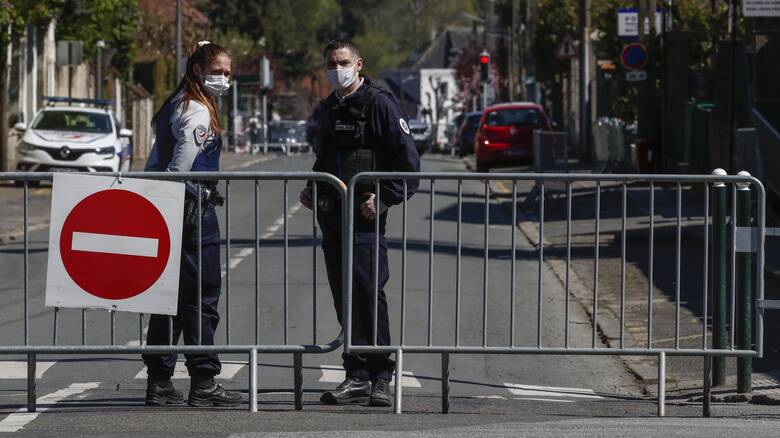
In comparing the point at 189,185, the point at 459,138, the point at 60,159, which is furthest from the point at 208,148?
the point at 459,138

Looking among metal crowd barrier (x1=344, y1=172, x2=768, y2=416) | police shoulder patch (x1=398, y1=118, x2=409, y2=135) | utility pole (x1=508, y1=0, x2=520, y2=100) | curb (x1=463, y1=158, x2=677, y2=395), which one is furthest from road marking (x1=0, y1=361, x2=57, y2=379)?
utility pole (x1=508, y1=0, x2=520, y2=100)

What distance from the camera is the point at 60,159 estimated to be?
29469mm

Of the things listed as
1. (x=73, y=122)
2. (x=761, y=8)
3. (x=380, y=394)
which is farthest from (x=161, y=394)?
(x=73, y=122)

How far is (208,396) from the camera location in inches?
309

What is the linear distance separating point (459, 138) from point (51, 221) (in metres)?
49.0

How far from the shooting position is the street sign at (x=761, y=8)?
1488 centimetres

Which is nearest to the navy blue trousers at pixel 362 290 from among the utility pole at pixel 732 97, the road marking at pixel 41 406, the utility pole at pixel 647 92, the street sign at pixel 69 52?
the road marking at pixel 41 406

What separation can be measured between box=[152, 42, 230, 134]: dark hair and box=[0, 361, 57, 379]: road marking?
1850mm

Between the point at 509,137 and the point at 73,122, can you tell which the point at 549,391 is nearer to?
the point at 73,122

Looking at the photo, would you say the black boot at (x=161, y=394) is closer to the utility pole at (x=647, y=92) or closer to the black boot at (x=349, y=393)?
the black boot at (x=349, y=393)

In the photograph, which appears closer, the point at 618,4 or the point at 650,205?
the point at 650,205

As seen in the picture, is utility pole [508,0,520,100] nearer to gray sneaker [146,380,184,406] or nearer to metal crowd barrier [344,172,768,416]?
metal crowd barrier [344,172,768,416]

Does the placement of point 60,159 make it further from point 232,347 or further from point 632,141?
point 232,347

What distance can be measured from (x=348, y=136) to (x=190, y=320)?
3.86 ft
